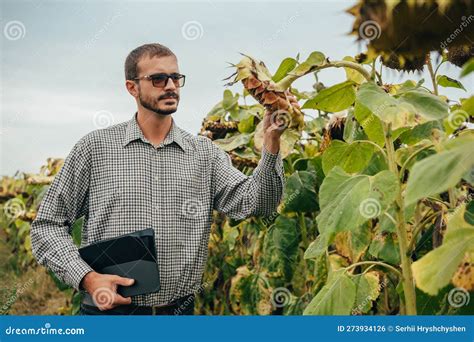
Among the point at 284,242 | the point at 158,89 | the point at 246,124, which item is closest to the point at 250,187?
the point at 158,89

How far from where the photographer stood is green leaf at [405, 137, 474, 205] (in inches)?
32.8

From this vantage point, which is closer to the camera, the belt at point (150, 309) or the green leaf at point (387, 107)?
the green leaf at point (387, 107)

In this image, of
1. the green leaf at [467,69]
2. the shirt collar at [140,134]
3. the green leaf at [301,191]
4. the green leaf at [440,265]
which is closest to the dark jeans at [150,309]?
the shirt collar at [140,134]

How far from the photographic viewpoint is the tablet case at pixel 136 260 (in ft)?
6.52

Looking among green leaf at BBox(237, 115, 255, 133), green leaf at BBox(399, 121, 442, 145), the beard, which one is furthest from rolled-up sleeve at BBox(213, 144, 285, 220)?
green leaf at BBox(237, 115, 255, 133)

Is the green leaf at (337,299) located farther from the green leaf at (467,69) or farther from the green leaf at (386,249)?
the green leaf at (467,69)

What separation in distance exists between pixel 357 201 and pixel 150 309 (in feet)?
3.28

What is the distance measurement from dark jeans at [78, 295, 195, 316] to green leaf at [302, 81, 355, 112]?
82 centimetres

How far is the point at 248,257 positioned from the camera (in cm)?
394

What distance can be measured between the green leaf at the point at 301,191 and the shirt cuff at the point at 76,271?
2.84 ft

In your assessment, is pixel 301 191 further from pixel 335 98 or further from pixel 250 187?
pixel 335 98

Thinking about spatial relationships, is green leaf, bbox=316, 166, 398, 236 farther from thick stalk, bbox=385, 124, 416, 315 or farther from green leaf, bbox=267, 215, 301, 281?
green leaf, bbox=267, 215, 301, 281

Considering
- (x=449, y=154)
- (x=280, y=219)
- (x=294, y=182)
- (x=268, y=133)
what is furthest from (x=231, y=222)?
(x=449, y=154)

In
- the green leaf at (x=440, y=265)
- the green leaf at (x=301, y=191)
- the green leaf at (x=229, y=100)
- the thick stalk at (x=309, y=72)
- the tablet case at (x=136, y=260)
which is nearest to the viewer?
the green leaf at (x=440, y=265)
